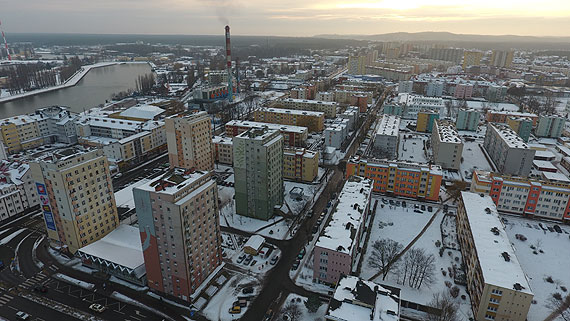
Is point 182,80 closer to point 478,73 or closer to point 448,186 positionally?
point 448,186

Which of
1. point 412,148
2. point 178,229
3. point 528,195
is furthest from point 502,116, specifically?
point 178,229

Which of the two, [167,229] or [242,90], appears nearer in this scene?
[167,229]

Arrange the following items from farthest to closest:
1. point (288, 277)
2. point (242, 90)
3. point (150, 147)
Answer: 1. point (242, 90)
2. point (150, 147)
3. point (288, 277)

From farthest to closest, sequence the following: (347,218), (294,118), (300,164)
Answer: (294,118), (300,164), (347,218)

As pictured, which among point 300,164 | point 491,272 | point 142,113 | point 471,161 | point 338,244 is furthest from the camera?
point 142,113

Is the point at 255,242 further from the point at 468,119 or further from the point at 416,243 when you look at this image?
the point at 468,119

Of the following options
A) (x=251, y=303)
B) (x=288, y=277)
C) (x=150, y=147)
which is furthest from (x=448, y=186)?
(x=150, y=147)

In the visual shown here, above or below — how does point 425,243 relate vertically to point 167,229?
below
